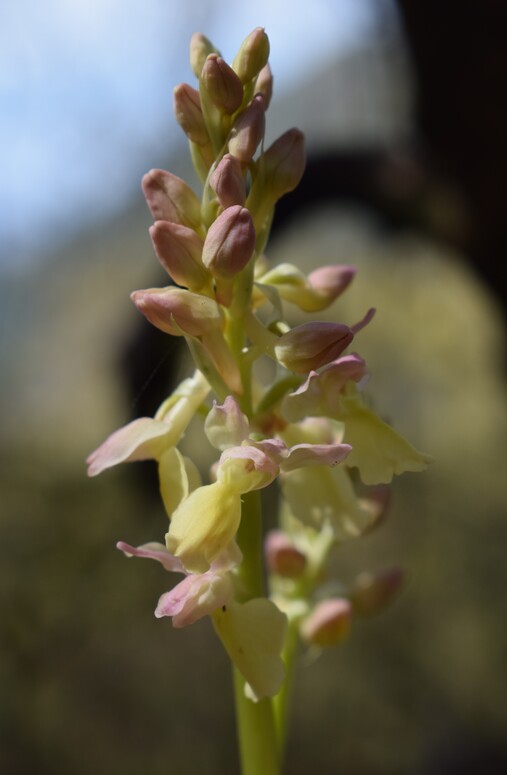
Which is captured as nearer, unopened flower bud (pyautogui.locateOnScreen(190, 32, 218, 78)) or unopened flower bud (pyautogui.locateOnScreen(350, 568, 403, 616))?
unopened flower bud (pyautogui.locateOnScreen(190, 32, 218, 78))

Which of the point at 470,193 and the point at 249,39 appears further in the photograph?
the point at 470,193

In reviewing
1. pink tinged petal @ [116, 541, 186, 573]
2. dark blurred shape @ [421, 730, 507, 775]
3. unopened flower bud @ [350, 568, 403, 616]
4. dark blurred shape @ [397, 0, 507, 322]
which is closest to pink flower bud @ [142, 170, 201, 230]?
pink tinged petal @ [116, 541, 186, 573]

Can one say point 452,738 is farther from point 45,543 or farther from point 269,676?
point 269,676

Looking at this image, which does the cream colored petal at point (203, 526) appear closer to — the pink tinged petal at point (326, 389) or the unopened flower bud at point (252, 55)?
the pink tinged petal at point (326, 389)

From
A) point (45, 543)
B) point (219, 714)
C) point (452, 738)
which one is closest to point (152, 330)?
point (45, 543)

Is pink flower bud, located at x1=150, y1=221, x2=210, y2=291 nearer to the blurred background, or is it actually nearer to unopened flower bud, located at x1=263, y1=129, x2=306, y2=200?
unopened flower bud, located at x1=263, y1=129, x2=306, y2=200

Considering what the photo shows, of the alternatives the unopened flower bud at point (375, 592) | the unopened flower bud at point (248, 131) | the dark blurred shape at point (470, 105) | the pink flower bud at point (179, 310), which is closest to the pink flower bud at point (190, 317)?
the pink flower bud at point (179, 310)

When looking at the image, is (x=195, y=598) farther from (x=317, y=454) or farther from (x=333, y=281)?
(x=333, y=281)
